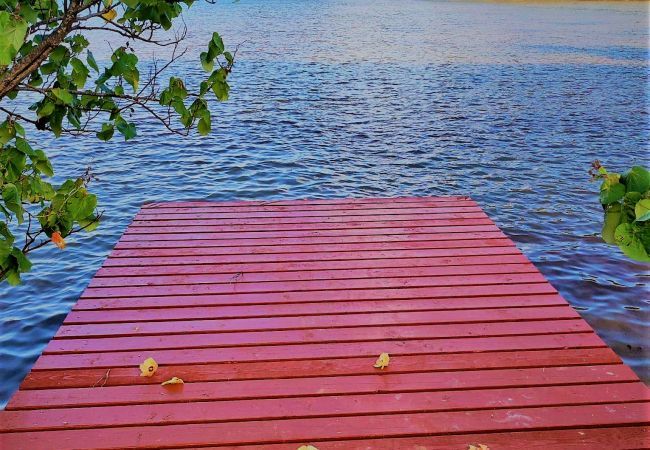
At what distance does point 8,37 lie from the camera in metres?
1.12

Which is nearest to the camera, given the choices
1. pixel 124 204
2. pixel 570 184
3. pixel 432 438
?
pixel 432 438

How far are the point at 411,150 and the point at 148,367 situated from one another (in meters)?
8.05

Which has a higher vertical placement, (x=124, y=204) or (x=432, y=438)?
(x=432, y=438)

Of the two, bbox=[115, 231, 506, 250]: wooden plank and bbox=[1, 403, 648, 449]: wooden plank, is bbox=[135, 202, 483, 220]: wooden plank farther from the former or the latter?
bbox=[1, 403, 648, 449]: wooden plank

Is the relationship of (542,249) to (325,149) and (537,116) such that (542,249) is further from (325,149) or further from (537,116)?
(537,116)

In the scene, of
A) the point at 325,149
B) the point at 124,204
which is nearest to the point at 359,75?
the point at 325,149

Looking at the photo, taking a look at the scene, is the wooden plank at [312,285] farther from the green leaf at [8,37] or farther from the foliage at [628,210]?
the foliage at [628,210]

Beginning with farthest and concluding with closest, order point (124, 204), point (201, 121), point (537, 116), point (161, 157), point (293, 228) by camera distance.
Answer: point (537, 116)
point (161, 157)
point (124, 204)
point (293, 228)
point (201, 121)

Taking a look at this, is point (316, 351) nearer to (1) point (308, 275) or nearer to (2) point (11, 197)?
(1) point (308, 275)

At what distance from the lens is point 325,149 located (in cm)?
1088

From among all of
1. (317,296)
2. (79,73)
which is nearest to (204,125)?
(79,73)

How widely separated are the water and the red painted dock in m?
1.30

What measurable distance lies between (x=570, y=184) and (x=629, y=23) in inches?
1003

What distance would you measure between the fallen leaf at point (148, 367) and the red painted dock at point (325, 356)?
36mm
